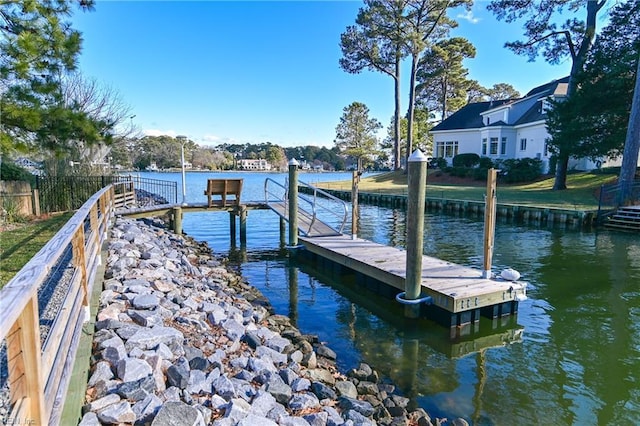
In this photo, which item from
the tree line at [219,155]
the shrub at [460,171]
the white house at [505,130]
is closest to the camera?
the white house at [505,130]

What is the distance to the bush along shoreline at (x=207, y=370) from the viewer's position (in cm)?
258

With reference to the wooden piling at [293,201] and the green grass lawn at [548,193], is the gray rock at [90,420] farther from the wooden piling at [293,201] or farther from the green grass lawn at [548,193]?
the green grass lawn at [548,193]

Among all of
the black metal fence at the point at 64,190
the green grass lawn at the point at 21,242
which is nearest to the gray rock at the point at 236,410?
the green grass lawn at the point at 21,242

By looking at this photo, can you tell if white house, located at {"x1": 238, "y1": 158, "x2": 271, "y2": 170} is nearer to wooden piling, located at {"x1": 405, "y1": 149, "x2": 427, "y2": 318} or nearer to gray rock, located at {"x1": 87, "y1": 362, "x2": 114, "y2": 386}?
wooden piling, located at {"x1": 405, "y1": 149, "x2": 427, "y2": 318}

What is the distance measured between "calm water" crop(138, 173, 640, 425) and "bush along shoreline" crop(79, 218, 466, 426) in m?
0.60

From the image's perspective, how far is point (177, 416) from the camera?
2391 millimetres

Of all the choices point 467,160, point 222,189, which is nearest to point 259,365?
point 222,189

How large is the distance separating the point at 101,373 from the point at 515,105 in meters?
32.0

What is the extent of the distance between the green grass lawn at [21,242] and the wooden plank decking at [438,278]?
4929 millimetres

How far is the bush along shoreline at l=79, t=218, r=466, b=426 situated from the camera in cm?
258

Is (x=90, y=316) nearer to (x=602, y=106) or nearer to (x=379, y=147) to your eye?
(x=602, y=106)

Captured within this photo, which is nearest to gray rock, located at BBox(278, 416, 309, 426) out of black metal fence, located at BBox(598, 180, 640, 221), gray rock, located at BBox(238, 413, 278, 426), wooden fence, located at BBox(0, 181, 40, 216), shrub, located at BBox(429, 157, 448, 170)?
gray rock, located at BBox(238, 413, 278, 426)

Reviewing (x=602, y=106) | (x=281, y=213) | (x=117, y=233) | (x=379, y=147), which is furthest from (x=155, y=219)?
(x=379, y=147)

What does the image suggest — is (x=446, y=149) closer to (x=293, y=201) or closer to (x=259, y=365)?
(x=293, y=201)
